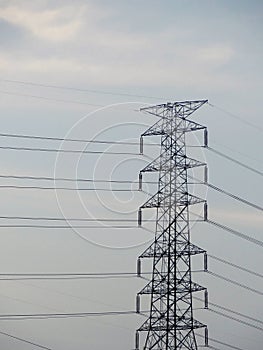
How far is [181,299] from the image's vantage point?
1061 inches

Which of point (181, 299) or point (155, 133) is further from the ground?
point (155, 133)

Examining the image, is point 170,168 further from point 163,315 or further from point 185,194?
point 163,315

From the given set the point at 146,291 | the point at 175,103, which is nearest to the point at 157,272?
the point at 146,291

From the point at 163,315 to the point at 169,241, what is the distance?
203 cm

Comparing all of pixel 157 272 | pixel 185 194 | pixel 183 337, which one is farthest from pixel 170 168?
pixel 183 337

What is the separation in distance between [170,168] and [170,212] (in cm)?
125

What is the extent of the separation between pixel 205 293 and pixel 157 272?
1.82 metres

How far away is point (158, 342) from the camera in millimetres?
27000

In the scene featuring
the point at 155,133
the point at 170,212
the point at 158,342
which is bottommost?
the point at 158,342

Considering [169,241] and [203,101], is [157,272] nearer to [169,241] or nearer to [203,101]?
[169,241]

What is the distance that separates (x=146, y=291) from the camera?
27.0 m

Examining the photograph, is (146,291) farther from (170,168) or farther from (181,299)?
(170,168)

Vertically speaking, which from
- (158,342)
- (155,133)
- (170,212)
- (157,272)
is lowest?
(158,342)

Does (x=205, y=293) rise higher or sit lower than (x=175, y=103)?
lower
